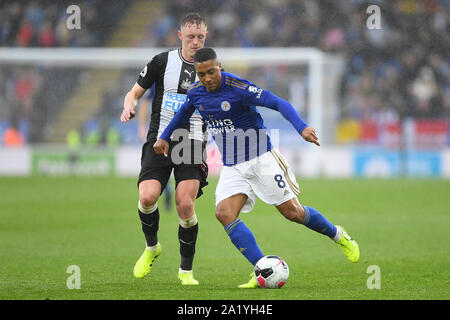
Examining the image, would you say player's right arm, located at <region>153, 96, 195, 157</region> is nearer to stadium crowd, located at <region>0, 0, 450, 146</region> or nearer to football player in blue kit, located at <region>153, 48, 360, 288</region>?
football player in blue kit, located at <region>153, 48, 360, 288</region>

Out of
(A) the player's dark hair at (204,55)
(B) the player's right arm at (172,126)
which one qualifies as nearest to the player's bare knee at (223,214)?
(B) the player's right arm at (172,126)

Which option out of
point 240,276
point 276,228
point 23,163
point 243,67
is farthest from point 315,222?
point 23,163

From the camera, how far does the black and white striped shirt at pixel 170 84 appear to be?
6.54m

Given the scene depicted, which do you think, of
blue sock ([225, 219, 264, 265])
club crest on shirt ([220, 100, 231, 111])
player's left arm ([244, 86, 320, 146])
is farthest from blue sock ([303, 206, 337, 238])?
club crest on shirt ([220, 100, 231, 111])

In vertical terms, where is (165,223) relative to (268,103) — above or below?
below

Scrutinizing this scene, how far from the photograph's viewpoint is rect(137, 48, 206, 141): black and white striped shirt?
6539mm

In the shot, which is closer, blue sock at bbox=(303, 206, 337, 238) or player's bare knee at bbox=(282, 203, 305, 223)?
player's bare knee at bbox=(282, 203, 305, 223)

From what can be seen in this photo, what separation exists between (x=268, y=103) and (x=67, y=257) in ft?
10.5

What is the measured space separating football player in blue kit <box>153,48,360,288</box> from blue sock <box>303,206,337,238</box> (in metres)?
0.01

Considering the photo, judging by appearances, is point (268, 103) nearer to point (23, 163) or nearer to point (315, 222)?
point (315, 222)

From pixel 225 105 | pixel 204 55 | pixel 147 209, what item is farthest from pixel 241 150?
pixel 147 209

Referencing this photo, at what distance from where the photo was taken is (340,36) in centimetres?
2441

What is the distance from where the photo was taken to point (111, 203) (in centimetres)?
1446
